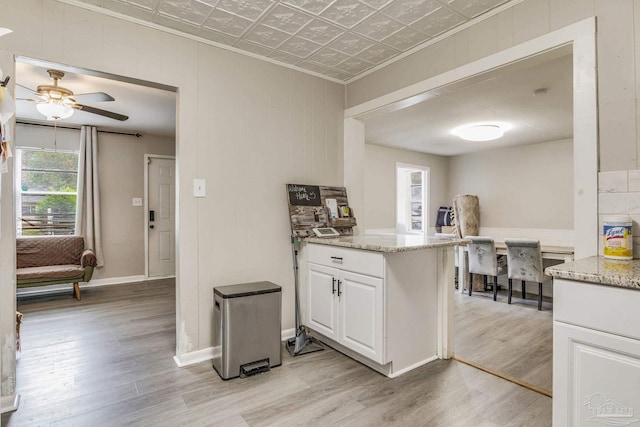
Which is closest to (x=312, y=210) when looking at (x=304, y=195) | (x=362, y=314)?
(x=304, y=195)

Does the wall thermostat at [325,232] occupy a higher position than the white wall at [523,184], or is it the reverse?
the white wall at [523,184]

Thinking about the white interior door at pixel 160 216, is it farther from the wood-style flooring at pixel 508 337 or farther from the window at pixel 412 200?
the wood-style flooring at pixel 508 337

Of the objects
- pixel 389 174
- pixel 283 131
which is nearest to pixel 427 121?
pixel 389 174

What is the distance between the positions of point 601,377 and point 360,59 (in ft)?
8.39

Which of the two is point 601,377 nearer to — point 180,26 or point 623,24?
point 623,24

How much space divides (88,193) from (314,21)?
439 cm

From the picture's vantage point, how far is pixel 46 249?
14.9ft

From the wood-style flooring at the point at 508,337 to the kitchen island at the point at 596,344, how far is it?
1.00 metres

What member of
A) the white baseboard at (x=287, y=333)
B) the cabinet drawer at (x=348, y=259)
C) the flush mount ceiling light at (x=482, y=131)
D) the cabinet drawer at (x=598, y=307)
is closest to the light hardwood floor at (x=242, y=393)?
the white baseboard at (x=287, y=333)

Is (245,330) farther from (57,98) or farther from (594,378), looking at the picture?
(57,98)

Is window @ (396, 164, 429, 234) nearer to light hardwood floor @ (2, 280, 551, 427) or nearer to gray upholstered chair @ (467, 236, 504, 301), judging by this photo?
gray upholstered chair @ (467, 236, 504, 301)

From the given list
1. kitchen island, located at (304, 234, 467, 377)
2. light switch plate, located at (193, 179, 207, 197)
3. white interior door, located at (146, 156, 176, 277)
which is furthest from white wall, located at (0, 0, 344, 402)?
white interior door, located at (146, 156, 176, 277)

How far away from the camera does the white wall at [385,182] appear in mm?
5633

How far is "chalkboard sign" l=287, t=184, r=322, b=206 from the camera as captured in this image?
2877 millimetres
